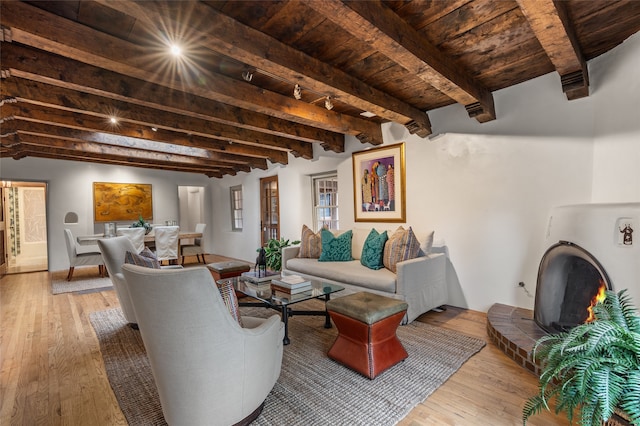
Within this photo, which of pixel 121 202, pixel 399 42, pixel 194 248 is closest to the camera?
pixel 399 42

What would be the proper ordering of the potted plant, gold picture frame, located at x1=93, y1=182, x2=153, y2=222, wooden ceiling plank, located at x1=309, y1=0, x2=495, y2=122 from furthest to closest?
1. gold picture frame, located at x1=93, y1=182, x2=153, y2=222
2. the potted plant
3. wooden ceiling plank, located at x1=309, y1=0, x2=495, y2=122

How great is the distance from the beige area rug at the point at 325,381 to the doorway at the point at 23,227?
5.72 metres

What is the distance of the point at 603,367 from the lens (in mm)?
1129

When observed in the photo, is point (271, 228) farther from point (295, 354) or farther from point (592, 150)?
point (592, 150)

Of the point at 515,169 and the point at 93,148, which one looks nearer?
the point at 515,169

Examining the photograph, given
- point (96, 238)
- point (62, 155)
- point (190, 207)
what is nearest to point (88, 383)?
point (96, 238)

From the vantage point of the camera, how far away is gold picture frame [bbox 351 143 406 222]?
3.95 meters

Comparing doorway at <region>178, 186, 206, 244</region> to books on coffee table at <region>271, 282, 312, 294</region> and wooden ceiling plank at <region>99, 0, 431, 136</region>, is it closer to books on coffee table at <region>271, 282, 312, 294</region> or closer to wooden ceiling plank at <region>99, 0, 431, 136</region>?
books on coffee table at <region>271, 282, 312, 294</region>

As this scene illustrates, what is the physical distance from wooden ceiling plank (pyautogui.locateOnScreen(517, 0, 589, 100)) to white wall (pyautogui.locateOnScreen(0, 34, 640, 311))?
0.21 metres

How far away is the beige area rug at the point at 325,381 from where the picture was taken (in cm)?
167

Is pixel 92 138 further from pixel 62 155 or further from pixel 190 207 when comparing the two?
pixel 190 207

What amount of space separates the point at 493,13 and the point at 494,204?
1.90m

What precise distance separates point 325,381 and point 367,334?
43 centimetres

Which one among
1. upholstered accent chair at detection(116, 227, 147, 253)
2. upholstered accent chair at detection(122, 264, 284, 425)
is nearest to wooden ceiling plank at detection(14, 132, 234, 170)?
upholstered accent chair at detection(116, 227, 147, 253)
